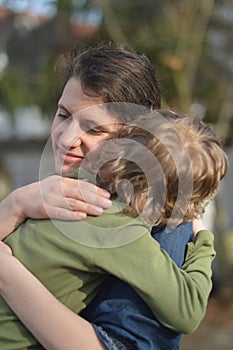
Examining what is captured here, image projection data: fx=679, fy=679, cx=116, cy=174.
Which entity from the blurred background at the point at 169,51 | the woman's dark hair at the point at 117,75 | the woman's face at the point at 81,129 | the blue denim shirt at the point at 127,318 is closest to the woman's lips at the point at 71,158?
the woman's face at the point at 81,129

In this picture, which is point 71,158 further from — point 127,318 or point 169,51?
point 169,51

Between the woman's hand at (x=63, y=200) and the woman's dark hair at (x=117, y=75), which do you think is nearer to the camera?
the woman's hand at (x=63, y=200)

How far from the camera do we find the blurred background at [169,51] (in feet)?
23.7

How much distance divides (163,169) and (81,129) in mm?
235

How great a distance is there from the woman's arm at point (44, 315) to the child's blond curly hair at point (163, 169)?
0.79 feet

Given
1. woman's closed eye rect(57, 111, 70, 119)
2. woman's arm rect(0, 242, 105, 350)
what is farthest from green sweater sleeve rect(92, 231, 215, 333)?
woman's closed eye rect(57, 111, 70, 119)

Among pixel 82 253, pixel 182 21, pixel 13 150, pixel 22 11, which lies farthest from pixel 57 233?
pixel 13 150

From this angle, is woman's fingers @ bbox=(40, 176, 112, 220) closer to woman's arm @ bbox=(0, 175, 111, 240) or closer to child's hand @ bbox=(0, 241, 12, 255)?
woman's arm @ bbox=(0, 175, 111, 240)

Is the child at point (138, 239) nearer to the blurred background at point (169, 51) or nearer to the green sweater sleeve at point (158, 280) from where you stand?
the green sweater sleeve at point (158, 280)

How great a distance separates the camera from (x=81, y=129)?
1.50 metres

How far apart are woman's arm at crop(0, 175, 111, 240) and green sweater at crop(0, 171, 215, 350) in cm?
2

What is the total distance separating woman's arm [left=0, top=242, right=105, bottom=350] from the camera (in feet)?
4.46

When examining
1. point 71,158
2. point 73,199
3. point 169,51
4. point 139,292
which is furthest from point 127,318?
point 169,51

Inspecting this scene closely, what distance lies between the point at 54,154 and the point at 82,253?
31 cm
